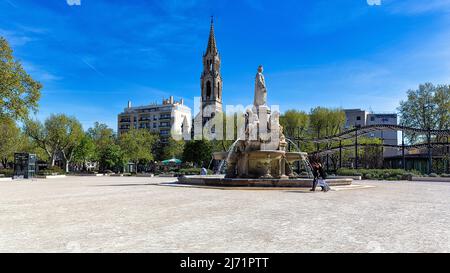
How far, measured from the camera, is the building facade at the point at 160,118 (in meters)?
125

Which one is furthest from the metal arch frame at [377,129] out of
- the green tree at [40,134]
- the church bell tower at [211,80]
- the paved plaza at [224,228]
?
the church bell tower at [211,80]

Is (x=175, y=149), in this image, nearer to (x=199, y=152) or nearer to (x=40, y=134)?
(x=199, y=152)

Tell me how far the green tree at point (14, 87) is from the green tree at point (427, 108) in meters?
46.5

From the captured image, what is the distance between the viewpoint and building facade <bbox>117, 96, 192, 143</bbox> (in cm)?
12543

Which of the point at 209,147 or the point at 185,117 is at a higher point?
the point at 185,117

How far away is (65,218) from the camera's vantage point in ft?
29.3

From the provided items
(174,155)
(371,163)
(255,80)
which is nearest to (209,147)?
(174,155)

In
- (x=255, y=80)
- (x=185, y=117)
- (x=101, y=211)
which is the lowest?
(x=101, y=211)

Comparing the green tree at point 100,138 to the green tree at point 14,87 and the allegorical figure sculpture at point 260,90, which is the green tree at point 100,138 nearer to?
the green tree at point 14,87

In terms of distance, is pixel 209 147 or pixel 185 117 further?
pixel 185 117

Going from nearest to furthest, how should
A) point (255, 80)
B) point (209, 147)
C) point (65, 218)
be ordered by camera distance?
point (65, 218), point (255, 80), point (209, 147)
